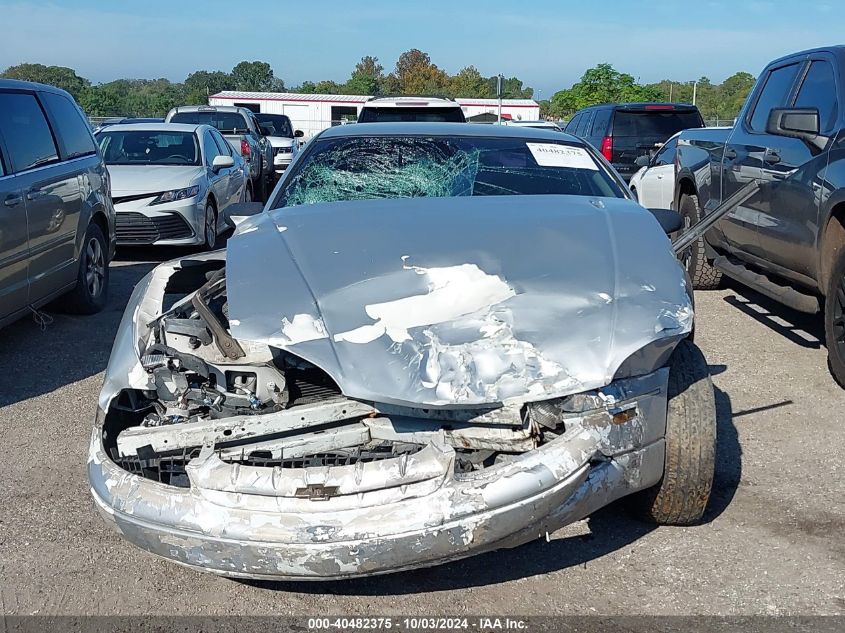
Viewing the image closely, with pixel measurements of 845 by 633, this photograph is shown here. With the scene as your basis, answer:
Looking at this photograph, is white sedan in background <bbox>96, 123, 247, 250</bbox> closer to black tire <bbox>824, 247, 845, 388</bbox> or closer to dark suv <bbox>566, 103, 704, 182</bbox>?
dark suv <bbox>566, 103, 704, 182</bbox>

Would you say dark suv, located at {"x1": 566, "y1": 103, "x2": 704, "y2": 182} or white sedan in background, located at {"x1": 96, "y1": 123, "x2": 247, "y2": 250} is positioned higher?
dark suv, located at {"x1": 566, "y1": 103, "x2": 704, "y2": 182}

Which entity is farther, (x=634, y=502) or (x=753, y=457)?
→ (x=753, y=457)

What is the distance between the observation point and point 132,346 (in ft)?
12.1

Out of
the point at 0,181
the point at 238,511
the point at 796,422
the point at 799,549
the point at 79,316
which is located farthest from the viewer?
the point at 79,316

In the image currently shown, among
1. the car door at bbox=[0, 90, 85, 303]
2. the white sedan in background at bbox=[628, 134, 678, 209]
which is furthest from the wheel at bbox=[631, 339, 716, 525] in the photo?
the white sedan in background at bbox=[628, 134, 678, 209]

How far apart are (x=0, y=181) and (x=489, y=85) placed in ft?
247

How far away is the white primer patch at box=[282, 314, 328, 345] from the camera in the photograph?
10.1 feet

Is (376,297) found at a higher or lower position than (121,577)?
higher

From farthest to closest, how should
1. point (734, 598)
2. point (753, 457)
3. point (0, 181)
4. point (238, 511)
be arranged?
point (0, 181)
point (753, 457)
point (734, 598)
point (238, 511)

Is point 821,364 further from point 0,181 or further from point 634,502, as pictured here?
point 0,181

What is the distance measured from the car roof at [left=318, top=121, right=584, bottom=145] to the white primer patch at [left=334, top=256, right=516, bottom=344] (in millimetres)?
1898

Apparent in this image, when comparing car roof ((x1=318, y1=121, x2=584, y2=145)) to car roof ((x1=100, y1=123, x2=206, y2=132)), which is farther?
car roof ((x1=100, y1=123, x2=206, y2=132))

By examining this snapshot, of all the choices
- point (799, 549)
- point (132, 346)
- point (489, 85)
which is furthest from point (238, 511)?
point (489, 85)

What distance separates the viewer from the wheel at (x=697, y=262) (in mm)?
8375
